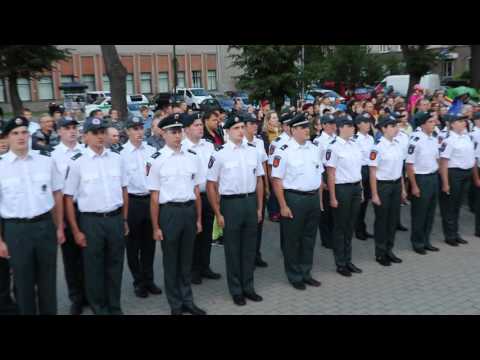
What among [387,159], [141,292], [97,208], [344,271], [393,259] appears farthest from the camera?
[393,259]

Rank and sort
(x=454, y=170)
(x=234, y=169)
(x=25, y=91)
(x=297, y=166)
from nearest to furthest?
(x=234, y=169) < (x=297, y=166) < (x=454, y=170) < (x=25, y=91)

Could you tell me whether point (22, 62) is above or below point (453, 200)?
above

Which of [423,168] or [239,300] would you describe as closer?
[239,300]

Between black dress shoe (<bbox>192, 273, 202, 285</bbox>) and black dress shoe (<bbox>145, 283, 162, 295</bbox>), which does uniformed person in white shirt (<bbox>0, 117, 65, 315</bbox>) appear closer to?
black dress shoe (<bbox>145, 283, 162, 295</bbox>)

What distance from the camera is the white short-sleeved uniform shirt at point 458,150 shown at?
7.02m

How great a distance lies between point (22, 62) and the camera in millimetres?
27359

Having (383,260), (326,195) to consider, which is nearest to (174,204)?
(383,260)

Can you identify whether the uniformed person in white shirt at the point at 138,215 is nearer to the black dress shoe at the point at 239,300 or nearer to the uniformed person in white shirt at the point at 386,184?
the black dress shoe at the point at 239,300

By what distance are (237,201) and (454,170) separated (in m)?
3.66

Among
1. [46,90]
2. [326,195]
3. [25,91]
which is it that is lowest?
[326,195]

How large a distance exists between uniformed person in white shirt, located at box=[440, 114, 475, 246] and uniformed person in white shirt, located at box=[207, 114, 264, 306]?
3165 millimetres

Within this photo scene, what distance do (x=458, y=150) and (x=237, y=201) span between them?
3.66m

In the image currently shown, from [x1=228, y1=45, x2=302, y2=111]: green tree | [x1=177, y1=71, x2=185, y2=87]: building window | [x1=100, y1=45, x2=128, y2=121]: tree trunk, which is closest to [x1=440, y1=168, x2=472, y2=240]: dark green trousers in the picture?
[x1=228, y1=45, x2=302, y2=111]: green tree

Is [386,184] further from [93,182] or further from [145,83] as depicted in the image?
[145,83]
